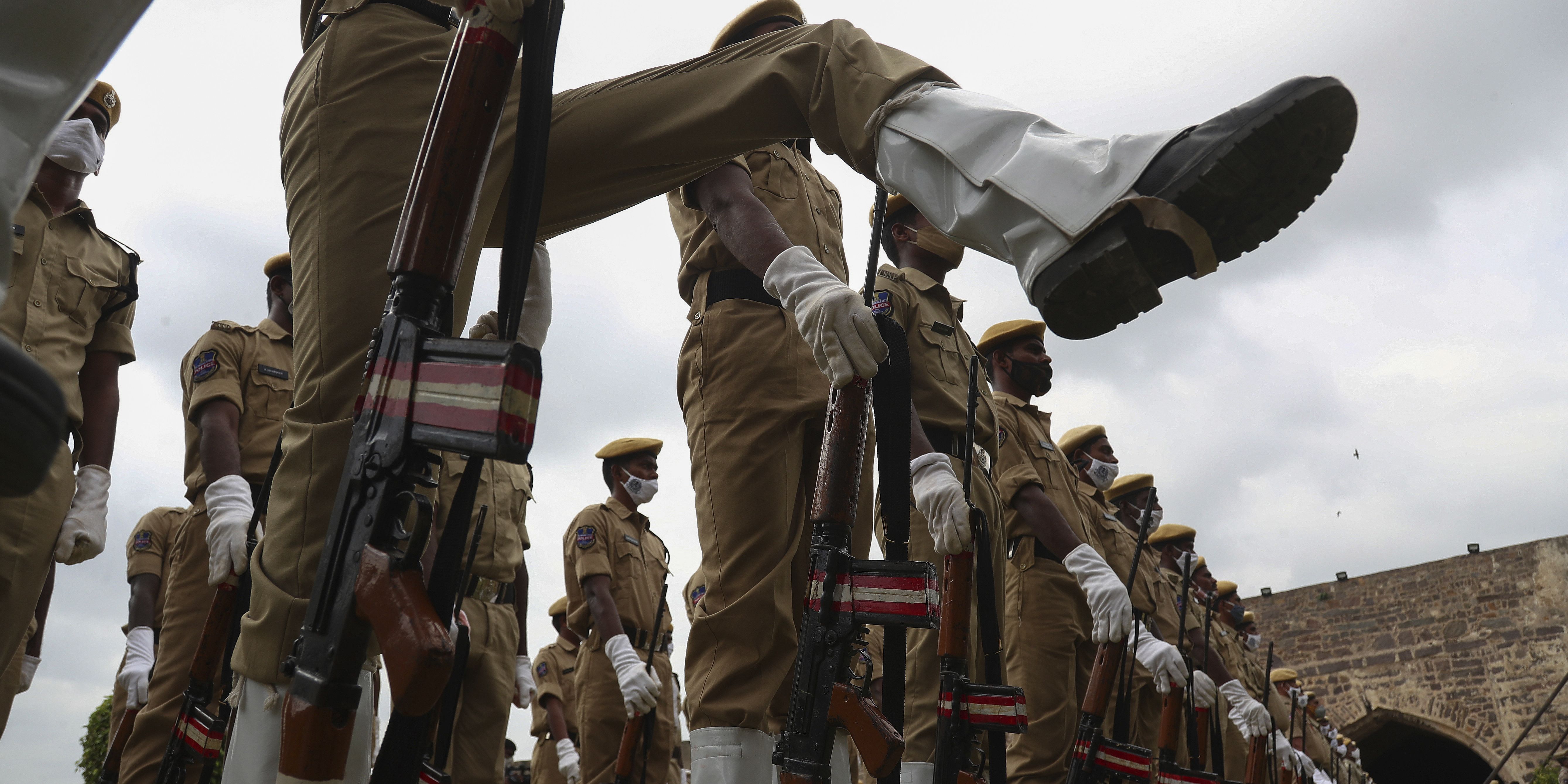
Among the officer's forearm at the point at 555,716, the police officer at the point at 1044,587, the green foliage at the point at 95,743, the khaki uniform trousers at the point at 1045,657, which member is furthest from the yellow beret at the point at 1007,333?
the green foliage at the point at 95,743

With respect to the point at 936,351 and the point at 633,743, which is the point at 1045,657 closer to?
the point at 936,351

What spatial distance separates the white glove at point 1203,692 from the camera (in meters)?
5.52

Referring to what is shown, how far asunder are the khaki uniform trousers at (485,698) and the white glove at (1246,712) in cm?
475

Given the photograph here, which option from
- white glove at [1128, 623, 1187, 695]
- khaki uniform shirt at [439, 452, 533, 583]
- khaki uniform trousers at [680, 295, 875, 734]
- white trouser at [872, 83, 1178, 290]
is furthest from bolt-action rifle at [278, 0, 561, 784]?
white glove at [1128, 623, 1187, 695]

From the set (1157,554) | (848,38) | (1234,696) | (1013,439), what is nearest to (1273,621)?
(1157,554)

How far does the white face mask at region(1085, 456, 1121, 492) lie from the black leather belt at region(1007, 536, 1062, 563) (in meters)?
2.53

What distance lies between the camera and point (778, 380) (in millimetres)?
2719

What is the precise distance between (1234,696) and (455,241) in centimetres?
699

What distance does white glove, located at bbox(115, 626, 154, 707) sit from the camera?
4.41 m

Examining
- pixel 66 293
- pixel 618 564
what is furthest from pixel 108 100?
pixel 618 564

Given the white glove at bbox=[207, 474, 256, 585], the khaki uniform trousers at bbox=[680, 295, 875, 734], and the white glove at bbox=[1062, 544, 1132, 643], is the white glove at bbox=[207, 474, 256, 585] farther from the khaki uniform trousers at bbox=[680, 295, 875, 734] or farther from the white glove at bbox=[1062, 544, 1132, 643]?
the white glove at bbox=[1062, 544, 1132, 643]

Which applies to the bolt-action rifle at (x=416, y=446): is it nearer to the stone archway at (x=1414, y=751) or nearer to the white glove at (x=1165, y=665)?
the white glove at (x=1165, y=665)

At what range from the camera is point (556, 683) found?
26.8ft

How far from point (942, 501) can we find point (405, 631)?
199 cm
